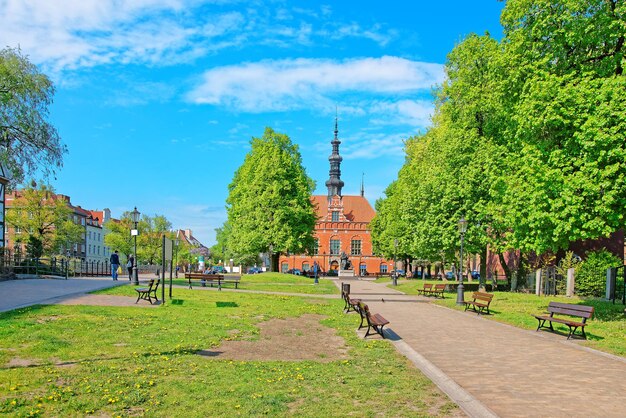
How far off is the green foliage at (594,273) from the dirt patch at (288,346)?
17.7 meters

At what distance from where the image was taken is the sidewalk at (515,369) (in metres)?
6.78

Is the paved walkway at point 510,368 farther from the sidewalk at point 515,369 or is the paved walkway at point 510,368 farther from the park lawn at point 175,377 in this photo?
the park lawn at point 175,377

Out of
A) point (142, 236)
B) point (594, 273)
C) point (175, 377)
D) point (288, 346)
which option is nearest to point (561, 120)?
point (288, 346)

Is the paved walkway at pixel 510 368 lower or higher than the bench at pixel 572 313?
lower

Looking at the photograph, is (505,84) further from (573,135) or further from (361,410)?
(361,410)

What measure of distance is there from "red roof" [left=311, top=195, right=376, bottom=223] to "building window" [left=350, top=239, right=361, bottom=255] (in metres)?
4.21

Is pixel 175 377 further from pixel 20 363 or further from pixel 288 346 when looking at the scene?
pixel 288 346

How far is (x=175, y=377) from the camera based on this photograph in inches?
301

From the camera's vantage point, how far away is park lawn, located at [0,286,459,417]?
6234 mm

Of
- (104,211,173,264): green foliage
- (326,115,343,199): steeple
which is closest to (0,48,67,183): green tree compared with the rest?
(104,211,173,264): green foliage

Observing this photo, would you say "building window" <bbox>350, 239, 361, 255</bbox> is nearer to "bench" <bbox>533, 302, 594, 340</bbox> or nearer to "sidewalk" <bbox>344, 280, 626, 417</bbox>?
"sidewalk" <bbox>344, 280, 626, 417</bbox>

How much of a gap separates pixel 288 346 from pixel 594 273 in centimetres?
2076

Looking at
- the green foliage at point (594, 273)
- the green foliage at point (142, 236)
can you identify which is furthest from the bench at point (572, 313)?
the green foliage at point (142, 236)

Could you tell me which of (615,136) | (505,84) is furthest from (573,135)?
(505,84)
